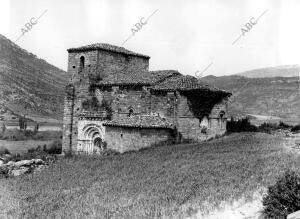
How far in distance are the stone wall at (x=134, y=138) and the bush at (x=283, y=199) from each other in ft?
52.2

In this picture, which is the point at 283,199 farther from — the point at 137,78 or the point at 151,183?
the point at 137,78

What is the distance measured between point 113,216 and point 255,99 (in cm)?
6821

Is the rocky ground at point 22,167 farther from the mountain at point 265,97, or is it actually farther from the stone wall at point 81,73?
the mountain at point 265,97

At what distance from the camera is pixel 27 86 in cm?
7975

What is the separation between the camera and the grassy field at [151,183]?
11.6 meters

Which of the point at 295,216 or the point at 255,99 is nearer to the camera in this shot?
the point at 295,216

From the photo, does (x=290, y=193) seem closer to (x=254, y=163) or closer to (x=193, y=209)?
(x=193, y=209)

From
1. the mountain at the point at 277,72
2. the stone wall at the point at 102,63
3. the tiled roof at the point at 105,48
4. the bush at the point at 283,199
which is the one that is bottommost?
the bush at the point at 283,199

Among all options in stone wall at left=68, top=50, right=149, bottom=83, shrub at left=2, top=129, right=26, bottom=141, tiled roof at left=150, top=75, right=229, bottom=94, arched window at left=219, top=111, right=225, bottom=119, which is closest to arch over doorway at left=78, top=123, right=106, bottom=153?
stone wall at left=68, top=50, right=149, bottom=83

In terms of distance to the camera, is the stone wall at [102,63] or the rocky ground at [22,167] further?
the stone wall at [102,63]

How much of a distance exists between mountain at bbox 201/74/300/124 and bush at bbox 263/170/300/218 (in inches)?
2340

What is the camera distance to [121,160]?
21375 millimetres

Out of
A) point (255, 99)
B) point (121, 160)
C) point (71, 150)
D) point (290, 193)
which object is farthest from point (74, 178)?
point (255, 99)

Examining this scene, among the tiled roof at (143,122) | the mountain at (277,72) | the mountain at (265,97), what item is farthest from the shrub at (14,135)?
the mountain at (277,72)
